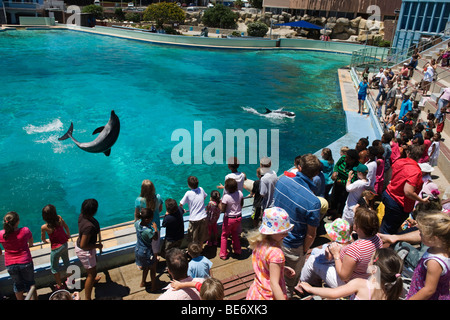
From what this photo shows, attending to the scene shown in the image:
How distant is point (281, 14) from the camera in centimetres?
5372

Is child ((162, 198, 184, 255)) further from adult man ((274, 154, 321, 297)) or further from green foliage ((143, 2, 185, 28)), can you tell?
green foliage ((143, 2, 185, 28))

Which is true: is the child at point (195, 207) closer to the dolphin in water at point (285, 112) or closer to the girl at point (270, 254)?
the girl at point (270, 254)

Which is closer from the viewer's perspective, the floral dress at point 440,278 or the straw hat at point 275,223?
the floral dress at point 440,278

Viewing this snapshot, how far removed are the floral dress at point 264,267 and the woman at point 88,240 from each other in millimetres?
2381

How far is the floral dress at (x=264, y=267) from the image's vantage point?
2.89 m

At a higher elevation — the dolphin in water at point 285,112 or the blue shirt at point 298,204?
the blue shirt at point 298,204

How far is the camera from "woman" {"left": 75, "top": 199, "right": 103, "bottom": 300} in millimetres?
4254

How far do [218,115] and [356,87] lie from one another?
9.37 metres

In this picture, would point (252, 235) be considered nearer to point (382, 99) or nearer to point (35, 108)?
point (382, 99)

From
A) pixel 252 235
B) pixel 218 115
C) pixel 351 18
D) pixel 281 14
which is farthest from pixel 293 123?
pixel 281 14

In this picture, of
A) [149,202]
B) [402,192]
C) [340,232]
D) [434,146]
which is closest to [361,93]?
[434,146]

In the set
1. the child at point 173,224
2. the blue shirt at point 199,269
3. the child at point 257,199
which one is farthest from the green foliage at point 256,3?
the blue shirt at point 199,269

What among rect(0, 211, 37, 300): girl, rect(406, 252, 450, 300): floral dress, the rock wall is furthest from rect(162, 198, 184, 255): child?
the rock wall

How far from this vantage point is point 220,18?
47469mm
